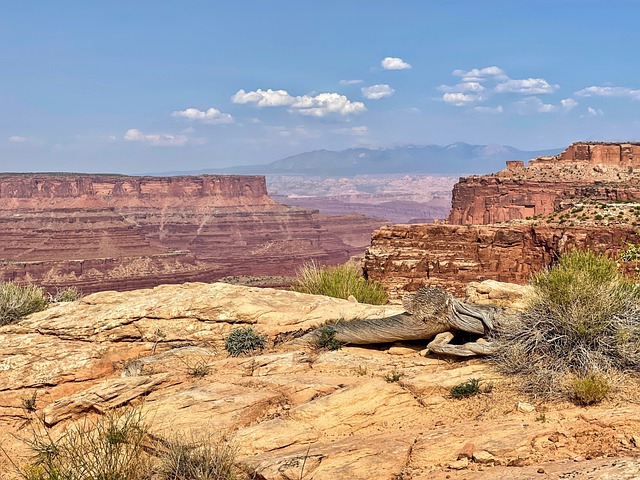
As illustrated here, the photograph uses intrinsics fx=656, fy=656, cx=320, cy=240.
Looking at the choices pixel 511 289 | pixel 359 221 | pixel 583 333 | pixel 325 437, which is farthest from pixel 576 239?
pixel 359 221

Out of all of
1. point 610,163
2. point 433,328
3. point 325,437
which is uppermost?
point 610,163

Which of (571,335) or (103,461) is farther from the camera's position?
(571,335)

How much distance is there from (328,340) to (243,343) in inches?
62.4

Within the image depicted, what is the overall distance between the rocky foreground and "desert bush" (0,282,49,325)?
2.07ft

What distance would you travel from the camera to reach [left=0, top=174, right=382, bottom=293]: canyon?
10112cm

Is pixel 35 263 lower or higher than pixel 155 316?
lower

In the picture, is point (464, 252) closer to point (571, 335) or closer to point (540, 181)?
point (571, 335)

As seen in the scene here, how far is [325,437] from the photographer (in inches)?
306

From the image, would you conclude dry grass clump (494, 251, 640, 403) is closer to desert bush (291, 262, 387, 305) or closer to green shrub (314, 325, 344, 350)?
green shrub (314, 325, 344, 350)

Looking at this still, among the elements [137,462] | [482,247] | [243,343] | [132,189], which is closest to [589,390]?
[137,462]

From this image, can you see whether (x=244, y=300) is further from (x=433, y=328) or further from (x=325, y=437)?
(x=325, y=437)

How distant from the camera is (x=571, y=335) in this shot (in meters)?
8.70

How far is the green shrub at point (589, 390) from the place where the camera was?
755 cm

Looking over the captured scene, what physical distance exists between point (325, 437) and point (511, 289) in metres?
7.95
